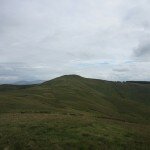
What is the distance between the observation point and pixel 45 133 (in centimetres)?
2983

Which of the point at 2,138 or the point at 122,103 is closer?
the point at 2,138

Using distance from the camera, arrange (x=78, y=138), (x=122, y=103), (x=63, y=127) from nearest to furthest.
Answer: (x=78, y=138), (x=63, y=127), (x=122, y=103)

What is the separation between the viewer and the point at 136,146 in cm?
2672

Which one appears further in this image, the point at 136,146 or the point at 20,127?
the point at 20,127

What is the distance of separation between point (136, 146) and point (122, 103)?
124542 millimetres

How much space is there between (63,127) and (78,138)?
4.79 meters

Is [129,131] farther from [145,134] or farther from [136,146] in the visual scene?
[136,146]

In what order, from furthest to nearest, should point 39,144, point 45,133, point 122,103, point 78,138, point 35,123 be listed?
point 122,103, point 35,123, point 45,133, point 78,138, point 39,144

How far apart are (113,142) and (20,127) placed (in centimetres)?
1107

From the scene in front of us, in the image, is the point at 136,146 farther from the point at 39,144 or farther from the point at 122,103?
the point at 122,103

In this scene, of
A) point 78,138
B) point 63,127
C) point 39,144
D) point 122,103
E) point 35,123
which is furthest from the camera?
point 122,103

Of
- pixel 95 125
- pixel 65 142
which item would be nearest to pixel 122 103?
pixel 95 125

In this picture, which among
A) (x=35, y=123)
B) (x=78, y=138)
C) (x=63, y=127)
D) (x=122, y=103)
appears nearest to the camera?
(x=78, y=138)

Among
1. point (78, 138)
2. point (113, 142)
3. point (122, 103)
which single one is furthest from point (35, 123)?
point (122, 103)
